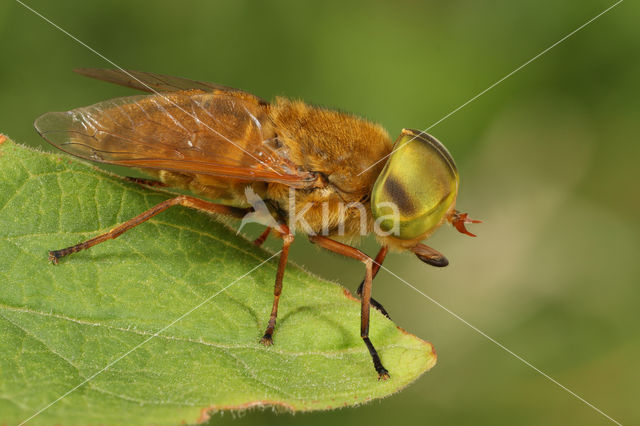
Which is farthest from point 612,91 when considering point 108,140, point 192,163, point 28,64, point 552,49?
point 28,64

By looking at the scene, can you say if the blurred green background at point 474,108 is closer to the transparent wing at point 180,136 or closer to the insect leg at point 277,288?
the insect leg at point 277,288

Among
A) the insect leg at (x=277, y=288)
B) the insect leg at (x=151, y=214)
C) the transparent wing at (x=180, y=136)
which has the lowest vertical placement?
the insect leg at (x=277, y=288)

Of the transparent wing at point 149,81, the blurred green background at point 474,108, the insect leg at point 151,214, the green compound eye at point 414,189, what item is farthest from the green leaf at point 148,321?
the blurred green background at point 474,108

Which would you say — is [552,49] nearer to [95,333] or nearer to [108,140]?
A: [108,140]

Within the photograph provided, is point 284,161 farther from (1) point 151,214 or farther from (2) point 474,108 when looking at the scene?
(2) point 474,108

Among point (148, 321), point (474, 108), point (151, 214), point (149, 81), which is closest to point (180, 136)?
point (151, 214)

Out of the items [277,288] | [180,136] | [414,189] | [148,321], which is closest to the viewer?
[148,321]

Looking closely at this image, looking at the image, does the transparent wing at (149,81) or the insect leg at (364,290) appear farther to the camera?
the transparent wing at (149,81)
